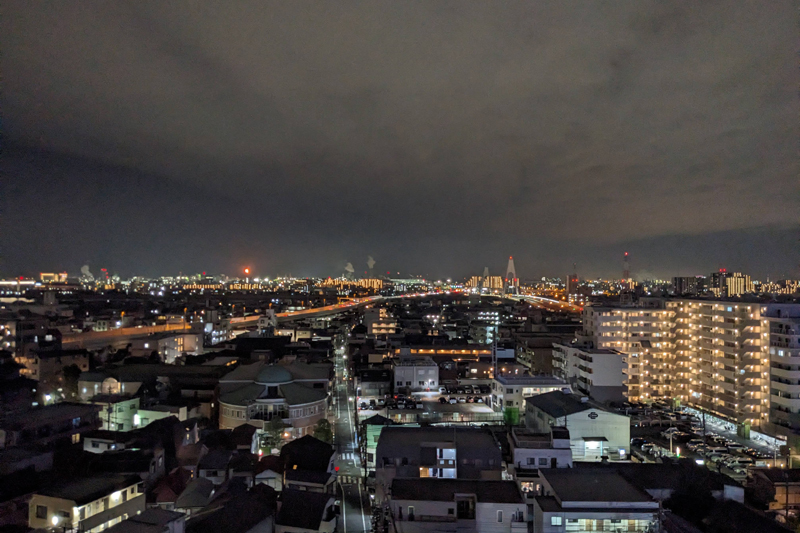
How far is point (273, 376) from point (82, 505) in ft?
14.6

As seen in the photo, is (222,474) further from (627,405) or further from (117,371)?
(627,405)

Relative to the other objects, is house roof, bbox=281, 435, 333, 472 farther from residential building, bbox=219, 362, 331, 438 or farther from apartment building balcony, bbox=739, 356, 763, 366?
apartment building balcony, bbox=739, 356, 763, 366

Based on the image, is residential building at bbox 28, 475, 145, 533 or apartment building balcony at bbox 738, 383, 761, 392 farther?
apartment building balcony at bbox 738, 383, 761, 392

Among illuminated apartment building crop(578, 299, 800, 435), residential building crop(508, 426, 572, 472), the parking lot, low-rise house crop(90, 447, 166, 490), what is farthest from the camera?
illuminated apartment building crop(578, 299, 800, 435)

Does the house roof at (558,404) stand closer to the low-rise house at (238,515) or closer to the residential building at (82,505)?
the low-rise house at (238,515)

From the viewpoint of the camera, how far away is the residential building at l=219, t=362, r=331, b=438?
27.0 feet

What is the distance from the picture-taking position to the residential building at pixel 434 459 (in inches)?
230

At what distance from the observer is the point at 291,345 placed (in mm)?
14867

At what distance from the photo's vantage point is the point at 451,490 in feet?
16.0

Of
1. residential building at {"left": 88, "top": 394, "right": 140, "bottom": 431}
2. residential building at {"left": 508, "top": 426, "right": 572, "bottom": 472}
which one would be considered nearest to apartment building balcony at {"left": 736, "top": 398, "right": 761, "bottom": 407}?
residential building at {"left": 508, "top": 426, "right": 572, "bottom": 472}

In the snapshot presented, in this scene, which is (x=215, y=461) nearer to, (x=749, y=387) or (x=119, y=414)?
(x=119, y=414)

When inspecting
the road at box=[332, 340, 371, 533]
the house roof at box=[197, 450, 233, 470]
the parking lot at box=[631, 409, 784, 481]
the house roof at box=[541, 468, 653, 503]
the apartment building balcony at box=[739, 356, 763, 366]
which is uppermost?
the apartment building balcony at box=[739, 356, 763, 366]

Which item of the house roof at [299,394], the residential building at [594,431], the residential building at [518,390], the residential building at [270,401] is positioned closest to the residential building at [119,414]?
the residential building at [270,401]

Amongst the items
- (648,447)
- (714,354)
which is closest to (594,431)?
(648,447)
